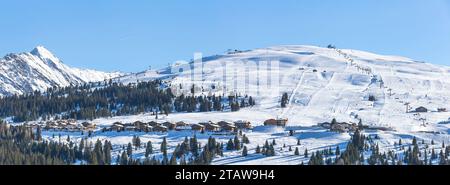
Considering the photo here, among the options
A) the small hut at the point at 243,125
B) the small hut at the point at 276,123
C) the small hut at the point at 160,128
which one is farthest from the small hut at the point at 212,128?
the small hut at the point at 276,123

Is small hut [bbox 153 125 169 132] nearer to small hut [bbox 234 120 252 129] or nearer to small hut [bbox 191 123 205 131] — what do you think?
small hut [bbox 191 123 205 131]

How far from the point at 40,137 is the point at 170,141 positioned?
27.8 m

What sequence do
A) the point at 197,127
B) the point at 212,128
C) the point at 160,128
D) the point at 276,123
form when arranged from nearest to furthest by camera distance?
the point at 212,128 → the point at 197,127 → the point at 160,128 → the point at 276,123

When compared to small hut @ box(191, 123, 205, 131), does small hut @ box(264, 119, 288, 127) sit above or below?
above

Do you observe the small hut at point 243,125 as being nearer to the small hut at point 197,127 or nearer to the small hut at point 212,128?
the small hut at point 212,128

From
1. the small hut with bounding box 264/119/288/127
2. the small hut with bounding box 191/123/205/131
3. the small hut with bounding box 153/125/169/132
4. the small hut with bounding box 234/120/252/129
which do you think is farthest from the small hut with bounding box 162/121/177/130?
the small hut with bounding box 264/119/288/127

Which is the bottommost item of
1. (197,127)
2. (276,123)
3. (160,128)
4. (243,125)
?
(160,128)

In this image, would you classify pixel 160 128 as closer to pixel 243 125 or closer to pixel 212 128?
pixel 212 128

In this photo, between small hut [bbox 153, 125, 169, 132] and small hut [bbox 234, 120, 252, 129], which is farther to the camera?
small hut [bbox 234, 120, 252, 129]

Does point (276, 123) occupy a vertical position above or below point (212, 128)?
above

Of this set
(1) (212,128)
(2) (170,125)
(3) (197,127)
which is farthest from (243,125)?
(2) (170,125)
